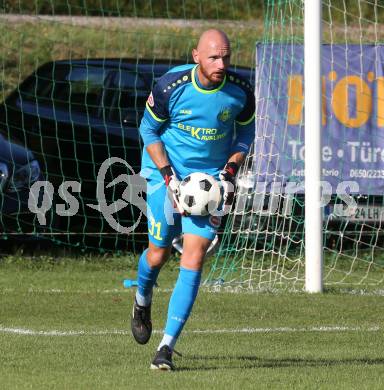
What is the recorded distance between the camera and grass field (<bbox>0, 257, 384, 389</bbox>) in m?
6.24

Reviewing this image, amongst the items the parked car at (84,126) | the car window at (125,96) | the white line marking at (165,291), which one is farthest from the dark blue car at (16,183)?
the white line marking at (165,291)

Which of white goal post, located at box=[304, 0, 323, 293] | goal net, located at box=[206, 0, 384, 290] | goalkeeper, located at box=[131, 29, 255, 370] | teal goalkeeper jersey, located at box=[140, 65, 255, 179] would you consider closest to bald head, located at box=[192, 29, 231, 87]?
goalkeeper, located at box=[131, 29, 255, 370]

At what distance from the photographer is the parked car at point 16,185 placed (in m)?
11.6

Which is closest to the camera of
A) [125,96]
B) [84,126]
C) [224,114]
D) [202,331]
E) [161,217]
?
[224,114]

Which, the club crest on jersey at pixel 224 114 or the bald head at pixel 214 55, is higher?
the bald head at pixel 214 55

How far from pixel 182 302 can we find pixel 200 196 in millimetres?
599

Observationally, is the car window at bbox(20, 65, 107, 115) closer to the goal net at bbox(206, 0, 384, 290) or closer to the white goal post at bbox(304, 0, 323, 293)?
the goal net at bbox(206, 0, 384, 290)

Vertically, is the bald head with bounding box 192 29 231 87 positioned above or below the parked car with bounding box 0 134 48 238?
above

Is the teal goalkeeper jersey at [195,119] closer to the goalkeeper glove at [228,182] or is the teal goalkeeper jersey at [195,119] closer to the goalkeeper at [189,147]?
the goalkeeper at [189,147]

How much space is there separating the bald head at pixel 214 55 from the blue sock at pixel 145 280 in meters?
1.22

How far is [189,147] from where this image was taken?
272 inches

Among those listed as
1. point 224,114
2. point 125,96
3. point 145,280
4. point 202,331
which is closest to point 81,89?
point 125,96

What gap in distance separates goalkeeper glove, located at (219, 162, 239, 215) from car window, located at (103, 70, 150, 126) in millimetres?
5530

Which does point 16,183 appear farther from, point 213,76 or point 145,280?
point 213,76
